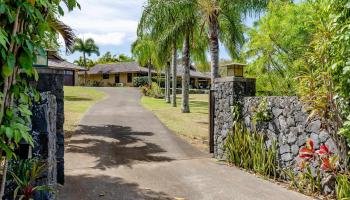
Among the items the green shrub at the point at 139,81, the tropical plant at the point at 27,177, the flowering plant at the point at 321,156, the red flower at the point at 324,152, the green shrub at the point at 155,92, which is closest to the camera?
the tropical plant at the point at 27,177

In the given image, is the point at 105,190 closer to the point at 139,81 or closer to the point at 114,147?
the point at 114,147

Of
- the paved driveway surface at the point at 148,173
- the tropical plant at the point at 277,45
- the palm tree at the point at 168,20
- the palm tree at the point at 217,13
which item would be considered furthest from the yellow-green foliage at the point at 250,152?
the palm tree at the point at 168,20

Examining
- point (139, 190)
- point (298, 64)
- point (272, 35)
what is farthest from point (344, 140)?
point (272, 35)

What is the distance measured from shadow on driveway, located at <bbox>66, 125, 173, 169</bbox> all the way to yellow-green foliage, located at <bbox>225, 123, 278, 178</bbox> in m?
1.75

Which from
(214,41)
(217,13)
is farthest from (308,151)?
(217,13)

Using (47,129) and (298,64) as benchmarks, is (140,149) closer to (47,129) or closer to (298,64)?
(47,129)

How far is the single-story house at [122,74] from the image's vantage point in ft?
199

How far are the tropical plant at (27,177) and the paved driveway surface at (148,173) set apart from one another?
1.89 meters

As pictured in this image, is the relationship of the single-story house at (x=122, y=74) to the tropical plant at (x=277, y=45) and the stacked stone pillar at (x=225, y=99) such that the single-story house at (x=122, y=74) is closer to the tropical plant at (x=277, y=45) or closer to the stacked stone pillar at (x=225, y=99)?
the tropical plant at (x=277, y=45)

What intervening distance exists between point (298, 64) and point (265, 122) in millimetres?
6460

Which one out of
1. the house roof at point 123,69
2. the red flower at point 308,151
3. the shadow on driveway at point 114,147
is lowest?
the shadow on driveway at point 114,147

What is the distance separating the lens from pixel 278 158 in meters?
8.17

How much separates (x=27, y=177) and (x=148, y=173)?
4055 millimetres

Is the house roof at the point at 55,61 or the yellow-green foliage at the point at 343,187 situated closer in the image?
the yellow-green foliage at the point at 343,187
